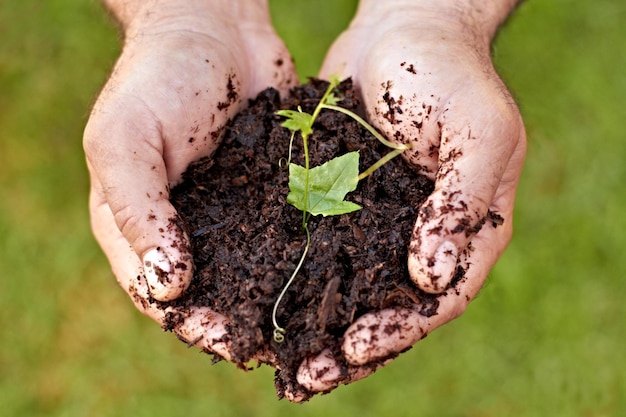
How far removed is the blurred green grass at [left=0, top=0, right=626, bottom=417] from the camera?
14.7 feet

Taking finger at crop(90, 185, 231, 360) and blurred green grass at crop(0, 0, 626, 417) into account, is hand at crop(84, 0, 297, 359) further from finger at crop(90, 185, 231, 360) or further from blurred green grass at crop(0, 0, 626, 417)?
blurred green grass at crop(0, 0, 626, 417)

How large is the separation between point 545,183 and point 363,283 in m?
3.09

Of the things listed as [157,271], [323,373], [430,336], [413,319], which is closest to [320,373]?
[323,373]

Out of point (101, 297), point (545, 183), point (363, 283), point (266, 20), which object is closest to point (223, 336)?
point (363, 283)

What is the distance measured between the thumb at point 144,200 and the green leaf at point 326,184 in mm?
538

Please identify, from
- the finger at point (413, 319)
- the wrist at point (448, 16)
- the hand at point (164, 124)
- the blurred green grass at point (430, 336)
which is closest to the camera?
the finger at point (413, 319)

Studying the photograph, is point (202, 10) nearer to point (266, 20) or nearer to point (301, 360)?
point (266, 20)

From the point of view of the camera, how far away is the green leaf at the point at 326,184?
275 cm

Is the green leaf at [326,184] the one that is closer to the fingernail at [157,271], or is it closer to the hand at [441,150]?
the hand at [441,150]

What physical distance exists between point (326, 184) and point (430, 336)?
2302 mm

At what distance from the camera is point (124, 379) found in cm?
459

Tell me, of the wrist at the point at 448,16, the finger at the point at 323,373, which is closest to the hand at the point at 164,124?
the finger at the point at 323,373

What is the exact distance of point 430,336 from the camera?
4648 millimetres

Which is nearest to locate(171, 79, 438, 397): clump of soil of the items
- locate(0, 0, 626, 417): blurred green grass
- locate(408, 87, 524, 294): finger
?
locate(408, 87, 524, 294): finger
